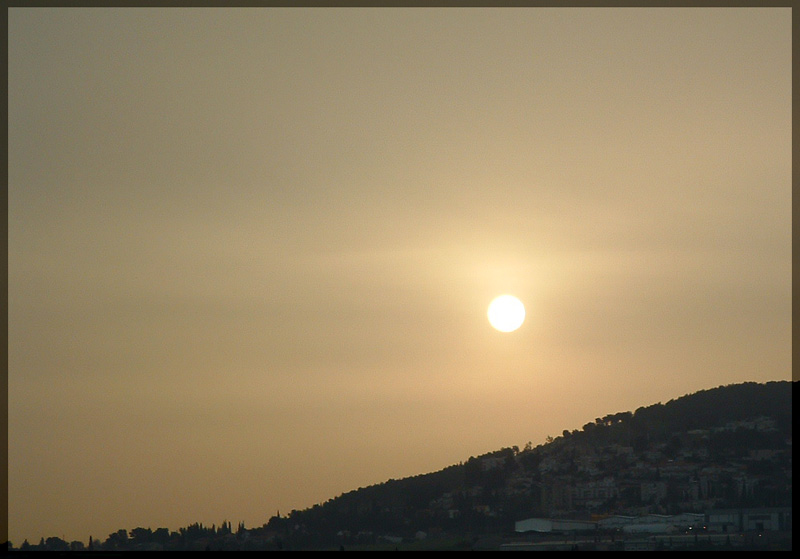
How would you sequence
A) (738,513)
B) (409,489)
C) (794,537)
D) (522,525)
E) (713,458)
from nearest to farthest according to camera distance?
(794,537)
(738,513)
(522,525)
(409,489)
(713,458)

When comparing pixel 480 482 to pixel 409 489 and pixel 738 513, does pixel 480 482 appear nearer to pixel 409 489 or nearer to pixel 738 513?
pixel 409 489

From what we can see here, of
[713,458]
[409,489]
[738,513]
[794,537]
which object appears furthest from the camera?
[713,458]

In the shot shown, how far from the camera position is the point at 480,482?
138m

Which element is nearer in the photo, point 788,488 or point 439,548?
point 439,548

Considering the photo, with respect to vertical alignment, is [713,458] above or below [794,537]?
above

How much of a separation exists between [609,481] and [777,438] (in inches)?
678

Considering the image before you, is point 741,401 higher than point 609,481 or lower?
higher

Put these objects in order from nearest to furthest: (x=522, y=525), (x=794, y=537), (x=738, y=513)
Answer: (x=794, y=537)
(x=738, y=513)
(x=522, y=525)

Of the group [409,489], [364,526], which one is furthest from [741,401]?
[364,526]

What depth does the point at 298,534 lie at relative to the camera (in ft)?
371

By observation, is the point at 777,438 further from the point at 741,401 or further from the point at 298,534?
the point at 298,534

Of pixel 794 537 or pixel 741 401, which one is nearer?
pixel 794 537
